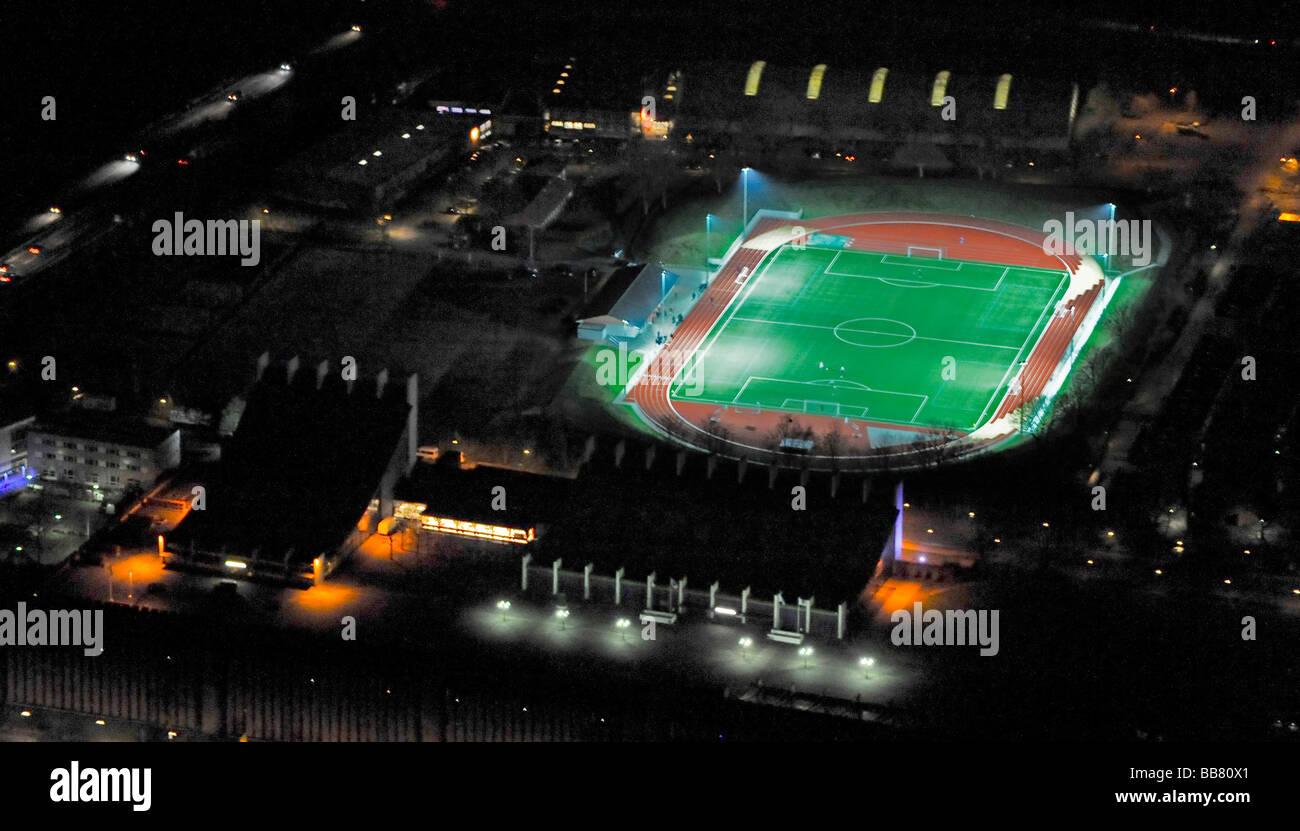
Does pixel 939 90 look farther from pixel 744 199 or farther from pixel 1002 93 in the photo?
pixel 744 199

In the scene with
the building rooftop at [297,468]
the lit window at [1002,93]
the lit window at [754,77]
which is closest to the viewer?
the building rooftop at [297,468]

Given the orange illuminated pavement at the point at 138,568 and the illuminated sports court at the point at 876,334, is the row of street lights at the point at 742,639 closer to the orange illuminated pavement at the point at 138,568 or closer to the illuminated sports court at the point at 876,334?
the orange illuminated pavement at the point at 138,568

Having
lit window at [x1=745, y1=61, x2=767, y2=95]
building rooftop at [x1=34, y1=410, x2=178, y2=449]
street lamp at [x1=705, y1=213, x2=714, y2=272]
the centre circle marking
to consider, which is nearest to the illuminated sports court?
the centre circle marking

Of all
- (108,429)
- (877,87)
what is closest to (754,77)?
(877,87)

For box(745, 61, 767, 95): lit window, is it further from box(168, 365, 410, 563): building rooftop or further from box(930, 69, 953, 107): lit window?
box(168, 365, 410, 563): building rooftop

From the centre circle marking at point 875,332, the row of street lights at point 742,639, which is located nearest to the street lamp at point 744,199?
the centre circle marking at point 875,332

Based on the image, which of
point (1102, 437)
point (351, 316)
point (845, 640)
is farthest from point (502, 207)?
point (845, 640)
